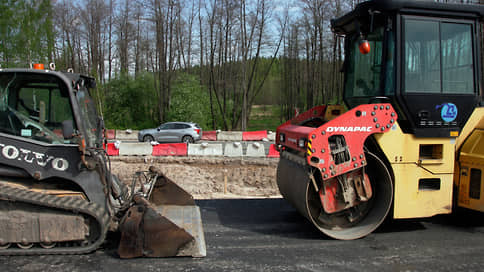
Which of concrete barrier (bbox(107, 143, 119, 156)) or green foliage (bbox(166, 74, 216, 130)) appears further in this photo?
green foliage (bbox(166, 74, 216, 130))

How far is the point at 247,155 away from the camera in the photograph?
14.8 metres

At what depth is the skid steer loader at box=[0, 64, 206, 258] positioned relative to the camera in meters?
4.30

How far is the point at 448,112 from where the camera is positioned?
212 inches

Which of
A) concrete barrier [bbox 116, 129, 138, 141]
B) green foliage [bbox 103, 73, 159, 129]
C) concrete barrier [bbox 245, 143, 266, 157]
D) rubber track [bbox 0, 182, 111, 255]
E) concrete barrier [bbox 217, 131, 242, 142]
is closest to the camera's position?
rubber track [bbox 0, 182, 111, 255]

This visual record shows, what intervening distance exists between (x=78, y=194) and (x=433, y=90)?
5195 millimetres

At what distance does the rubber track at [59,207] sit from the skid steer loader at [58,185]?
10 millimetres

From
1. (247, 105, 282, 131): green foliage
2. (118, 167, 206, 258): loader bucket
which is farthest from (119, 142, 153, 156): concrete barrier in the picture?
(247, 105, 282, 131): green foliage

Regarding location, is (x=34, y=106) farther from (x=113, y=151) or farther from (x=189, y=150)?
(x=113, y=151)

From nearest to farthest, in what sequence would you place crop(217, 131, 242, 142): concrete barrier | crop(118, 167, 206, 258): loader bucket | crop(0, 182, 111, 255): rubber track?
crop(0, 182, 111, 255): rubber track < crop(118, 167, 206, 258): loader bucket < crop(217, 131, 242, 142): concrete barrier

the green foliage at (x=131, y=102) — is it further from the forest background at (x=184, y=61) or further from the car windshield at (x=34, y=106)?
the car windshield at (x=34, y=106)

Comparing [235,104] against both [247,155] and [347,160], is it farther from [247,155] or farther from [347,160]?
[347,160]

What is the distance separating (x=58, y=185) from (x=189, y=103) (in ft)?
83.4

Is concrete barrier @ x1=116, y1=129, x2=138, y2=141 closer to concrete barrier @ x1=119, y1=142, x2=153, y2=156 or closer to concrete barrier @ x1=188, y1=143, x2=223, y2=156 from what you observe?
concrete barrier @ x1=119, y1=142, x2=153, y2=156

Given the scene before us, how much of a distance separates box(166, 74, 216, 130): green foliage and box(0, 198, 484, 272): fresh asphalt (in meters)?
23.3
